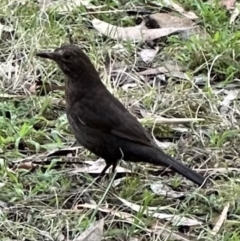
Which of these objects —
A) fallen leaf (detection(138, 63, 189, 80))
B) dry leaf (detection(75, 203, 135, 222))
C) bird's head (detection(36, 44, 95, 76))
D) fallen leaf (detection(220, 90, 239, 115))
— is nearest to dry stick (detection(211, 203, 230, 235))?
dry leaf (detection(75, 203, 135, 222))

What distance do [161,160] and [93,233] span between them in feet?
2.10

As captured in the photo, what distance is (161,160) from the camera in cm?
519

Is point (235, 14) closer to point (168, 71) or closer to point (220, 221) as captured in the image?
point (168, 71)

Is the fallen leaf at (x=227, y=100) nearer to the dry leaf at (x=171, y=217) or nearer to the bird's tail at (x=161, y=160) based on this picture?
the bird's tail at (x=161, y=160)

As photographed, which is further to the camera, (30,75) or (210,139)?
(30,75)

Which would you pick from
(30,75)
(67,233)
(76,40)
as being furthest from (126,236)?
(76,40)

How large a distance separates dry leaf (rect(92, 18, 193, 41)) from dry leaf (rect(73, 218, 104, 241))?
2424 millimetres

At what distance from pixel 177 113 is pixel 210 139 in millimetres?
396

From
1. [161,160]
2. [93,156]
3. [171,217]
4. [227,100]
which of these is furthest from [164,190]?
[227,100]

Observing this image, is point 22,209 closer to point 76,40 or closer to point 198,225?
point 198,225

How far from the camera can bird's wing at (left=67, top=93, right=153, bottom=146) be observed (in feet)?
17.3

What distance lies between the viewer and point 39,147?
5.66 meters

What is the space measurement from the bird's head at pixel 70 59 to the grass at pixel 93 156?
492 millimetres

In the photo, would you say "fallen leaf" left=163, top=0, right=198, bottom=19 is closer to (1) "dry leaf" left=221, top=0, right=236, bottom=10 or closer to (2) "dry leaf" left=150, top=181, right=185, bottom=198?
(1) "dry leaf" left=221, top=0, right=236, bottom=10
